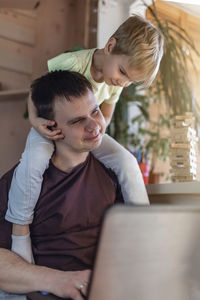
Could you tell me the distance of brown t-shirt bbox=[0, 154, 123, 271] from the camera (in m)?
1.10

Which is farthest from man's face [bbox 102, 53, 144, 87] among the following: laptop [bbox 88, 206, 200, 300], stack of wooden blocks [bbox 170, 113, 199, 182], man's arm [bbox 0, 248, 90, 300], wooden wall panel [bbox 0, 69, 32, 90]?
wooden wall panel [bbox 0, 69, 32, 90]

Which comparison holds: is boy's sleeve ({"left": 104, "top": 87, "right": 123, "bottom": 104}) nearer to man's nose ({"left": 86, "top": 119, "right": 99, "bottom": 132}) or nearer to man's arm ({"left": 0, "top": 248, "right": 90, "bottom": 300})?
man's nose ({"left": 86, "top": 119, "right": 99, "bottom": 132})

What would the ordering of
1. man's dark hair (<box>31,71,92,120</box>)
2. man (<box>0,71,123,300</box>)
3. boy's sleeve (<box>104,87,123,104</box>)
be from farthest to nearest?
1. boy's sleeve (<box>104,87,123,104</box>)
2. man's dark hair (<box>31,71,92,120</box>)
3. man (<box>0,71,123,300</box>)

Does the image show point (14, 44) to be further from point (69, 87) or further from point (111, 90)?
point (69, 87)

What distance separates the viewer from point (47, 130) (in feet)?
4.01

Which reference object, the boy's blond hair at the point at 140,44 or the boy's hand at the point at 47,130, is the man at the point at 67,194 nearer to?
the boy's hand at the point at 47,130

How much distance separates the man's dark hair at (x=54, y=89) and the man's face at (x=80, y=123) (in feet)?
0.06

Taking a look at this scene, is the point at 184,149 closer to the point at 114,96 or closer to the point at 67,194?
the point at 114,96

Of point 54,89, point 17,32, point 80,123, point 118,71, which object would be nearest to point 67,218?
point 80,123

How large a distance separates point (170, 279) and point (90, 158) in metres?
0.70

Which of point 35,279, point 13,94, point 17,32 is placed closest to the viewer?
point 35,279

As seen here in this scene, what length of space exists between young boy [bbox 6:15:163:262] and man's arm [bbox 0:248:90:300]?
0.13 ft

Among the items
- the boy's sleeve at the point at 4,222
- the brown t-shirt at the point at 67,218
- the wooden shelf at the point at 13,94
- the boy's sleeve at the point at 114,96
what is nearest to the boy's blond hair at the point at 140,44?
the boy's sleeve at the point at 114,96

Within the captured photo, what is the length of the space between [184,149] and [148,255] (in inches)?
50.7
